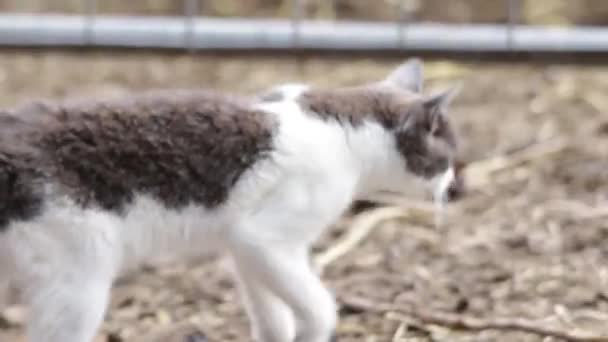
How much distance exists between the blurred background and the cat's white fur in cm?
28

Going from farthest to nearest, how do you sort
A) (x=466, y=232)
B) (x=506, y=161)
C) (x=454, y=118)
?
(x=454, y=118) < (x=506, y=161) < (x=466, y=232)

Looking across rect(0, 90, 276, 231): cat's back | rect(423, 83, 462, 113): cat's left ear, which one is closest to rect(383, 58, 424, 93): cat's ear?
rect(423, 83, 462, 113): cat's left ear

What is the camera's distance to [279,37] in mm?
3799

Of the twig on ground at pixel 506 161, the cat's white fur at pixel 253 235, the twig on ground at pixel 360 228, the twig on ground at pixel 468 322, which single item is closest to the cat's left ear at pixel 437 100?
the cat's white fur at pixel 253 235

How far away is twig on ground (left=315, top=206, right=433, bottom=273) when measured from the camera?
2840 mm

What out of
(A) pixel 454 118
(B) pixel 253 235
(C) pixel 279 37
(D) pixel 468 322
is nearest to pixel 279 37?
(C) pixel 279 37

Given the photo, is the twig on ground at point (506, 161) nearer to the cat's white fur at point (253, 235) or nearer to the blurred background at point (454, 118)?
the blurred background at point (454, 118)

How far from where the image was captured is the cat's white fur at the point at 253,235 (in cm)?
193

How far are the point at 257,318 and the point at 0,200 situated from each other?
1.76 feet

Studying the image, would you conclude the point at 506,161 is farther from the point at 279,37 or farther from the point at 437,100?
the point at 437,100

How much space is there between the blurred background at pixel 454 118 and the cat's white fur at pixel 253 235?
10.9 inches

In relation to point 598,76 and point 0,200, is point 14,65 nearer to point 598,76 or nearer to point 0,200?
point 598,76

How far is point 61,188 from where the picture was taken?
194 cm

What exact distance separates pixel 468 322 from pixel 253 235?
20.8 inches
